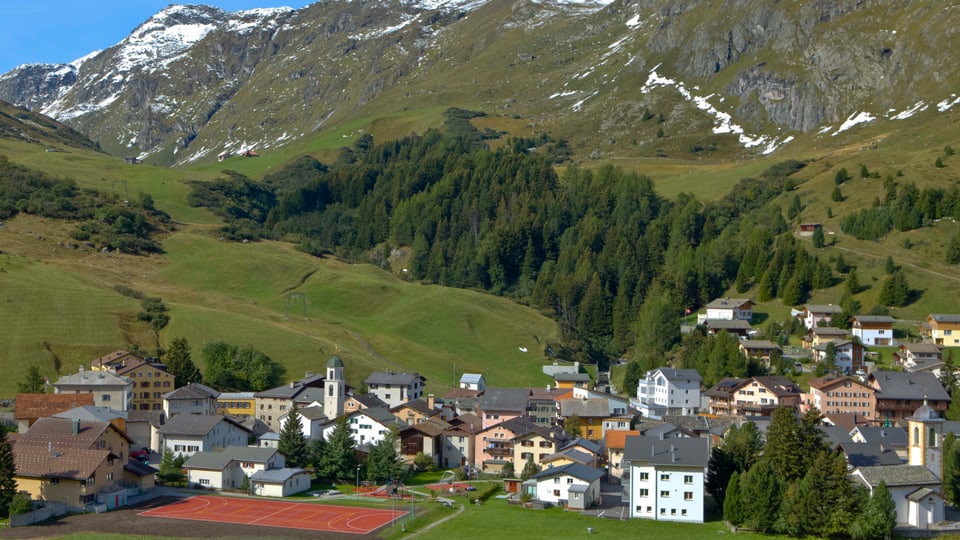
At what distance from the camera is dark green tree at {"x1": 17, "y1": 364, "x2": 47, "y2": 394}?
8825cm

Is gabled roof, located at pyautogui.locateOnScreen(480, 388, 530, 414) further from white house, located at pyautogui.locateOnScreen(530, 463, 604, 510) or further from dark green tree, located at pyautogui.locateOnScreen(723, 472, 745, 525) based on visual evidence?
dark green tree, located at pyautogui.locateOnScreen(723, 472, 745, 525)

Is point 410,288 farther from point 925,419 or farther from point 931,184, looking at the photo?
point 925,419

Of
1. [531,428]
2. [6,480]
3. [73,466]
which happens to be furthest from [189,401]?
[6,480]

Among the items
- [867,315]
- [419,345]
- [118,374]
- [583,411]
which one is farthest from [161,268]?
[867,315]

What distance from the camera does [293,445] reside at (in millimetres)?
71875

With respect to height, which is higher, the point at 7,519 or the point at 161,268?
the point at 161,268

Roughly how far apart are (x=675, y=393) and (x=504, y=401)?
61.5ft

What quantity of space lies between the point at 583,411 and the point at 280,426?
922 inches

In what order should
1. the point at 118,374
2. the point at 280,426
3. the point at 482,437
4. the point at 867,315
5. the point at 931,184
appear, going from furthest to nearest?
the point at 931,184 < the point at 867,315 < the point at 118,374 < the point at 280,426 < the point at 482,437

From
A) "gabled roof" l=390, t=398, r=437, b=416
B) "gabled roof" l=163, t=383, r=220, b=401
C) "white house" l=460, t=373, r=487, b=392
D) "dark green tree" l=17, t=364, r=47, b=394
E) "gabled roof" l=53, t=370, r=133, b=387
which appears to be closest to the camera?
"gabled roof" l=163, t=383, r=220, b=401

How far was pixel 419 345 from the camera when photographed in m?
124

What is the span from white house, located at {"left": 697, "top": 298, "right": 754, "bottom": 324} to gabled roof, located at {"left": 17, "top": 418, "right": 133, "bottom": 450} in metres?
73.9

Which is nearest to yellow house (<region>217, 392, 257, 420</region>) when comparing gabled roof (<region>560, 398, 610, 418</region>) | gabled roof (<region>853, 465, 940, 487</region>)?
gabled roof (<region>560, 398, 610, 418</region>)

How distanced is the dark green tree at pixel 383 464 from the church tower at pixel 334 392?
11089mm
